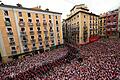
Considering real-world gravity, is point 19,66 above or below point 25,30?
below

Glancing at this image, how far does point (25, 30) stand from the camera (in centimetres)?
2870

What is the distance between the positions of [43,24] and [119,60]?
925 inches

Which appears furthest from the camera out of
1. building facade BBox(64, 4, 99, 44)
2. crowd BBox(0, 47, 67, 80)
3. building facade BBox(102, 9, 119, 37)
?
building facade BBox(64, 4, 99, 44)

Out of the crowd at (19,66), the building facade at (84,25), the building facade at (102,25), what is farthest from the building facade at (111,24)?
the crowd at (19,66)

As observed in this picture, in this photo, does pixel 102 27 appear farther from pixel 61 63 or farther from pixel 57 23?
pixel 61 63

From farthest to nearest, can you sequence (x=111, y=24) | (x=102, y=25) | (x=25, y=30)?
(x=102, y=25)
(x=111, y=24)
(x=25, y=30)

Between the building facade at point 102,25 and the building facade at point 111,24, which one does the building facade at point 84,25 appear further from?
the building facade at point 111,24

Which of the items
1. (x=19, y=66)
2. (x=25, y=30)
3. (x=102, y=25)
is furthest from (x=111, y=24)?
(x=19, y=66)

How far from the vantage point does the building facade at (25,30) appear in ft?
84.6

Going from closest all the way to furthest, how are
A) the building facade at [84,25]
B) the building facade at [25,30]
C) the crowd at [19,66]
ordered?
the crowd at [19,66], the building facade at [25,30], the building facade at [84,25]

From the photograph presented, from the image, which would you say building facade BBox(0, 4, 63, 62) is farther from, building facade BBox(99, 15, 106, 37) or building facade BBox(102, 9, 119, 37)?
building facade BBox(99, 15, 106, 37)

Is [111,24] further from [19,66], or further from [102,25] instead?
[19,66]

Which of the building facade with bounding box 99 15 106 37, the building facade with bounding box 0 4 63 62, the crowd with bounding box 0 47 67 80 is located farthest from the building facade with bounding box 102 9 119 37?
the crowd with bounding box 0 47 67 80

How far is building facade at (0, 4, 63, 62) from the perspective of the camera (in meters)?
25.8
